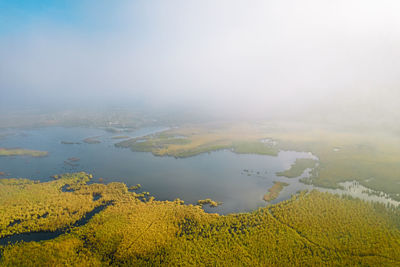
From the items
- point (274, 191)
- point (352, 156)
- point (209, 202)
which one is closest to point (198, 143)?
point (274, 191)

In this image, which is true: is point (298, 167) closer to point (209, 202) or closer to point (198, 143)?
point (209, 202)

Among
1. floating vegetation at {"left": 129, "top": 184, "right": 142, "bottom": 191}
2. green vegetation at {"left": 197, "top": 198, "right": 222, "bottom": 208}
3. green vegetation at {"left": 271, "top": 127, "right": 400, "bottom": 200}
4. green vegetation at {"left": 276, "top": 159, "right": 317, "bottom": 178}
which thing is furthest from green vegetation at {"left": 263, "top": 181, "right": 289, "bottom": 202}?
floating vegetation at {"left": 129, "top": 184, "right": 142, "bottom": 191}

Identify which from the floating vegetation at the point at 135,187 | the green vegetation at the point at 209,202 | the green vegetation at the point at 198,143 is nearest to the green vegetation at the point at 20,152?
the green vegetation at the point at 198,143

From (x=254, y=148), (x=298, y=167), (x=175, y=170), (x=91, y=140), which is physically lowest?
(x=298, y=167)

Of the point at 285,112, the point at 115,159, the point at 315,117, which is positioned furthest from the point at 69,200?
the point at 285,112

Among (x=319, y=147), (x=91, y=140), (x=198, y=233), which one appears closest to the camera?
(x=198, y=233)

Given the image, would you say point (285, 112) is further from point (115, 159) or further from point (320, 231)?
point (320, 231)

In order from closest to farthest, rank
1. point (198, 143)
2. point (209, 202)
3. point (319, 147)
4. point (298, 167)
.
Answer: point (209, 202)
point (298, 167)
point (319, 147)
point (198, 143)

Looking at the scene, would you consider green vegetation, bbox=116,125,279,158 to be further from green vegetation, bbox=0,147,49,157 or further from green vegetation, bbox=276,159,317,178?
green vegetation, bbox=0,147,49,157
